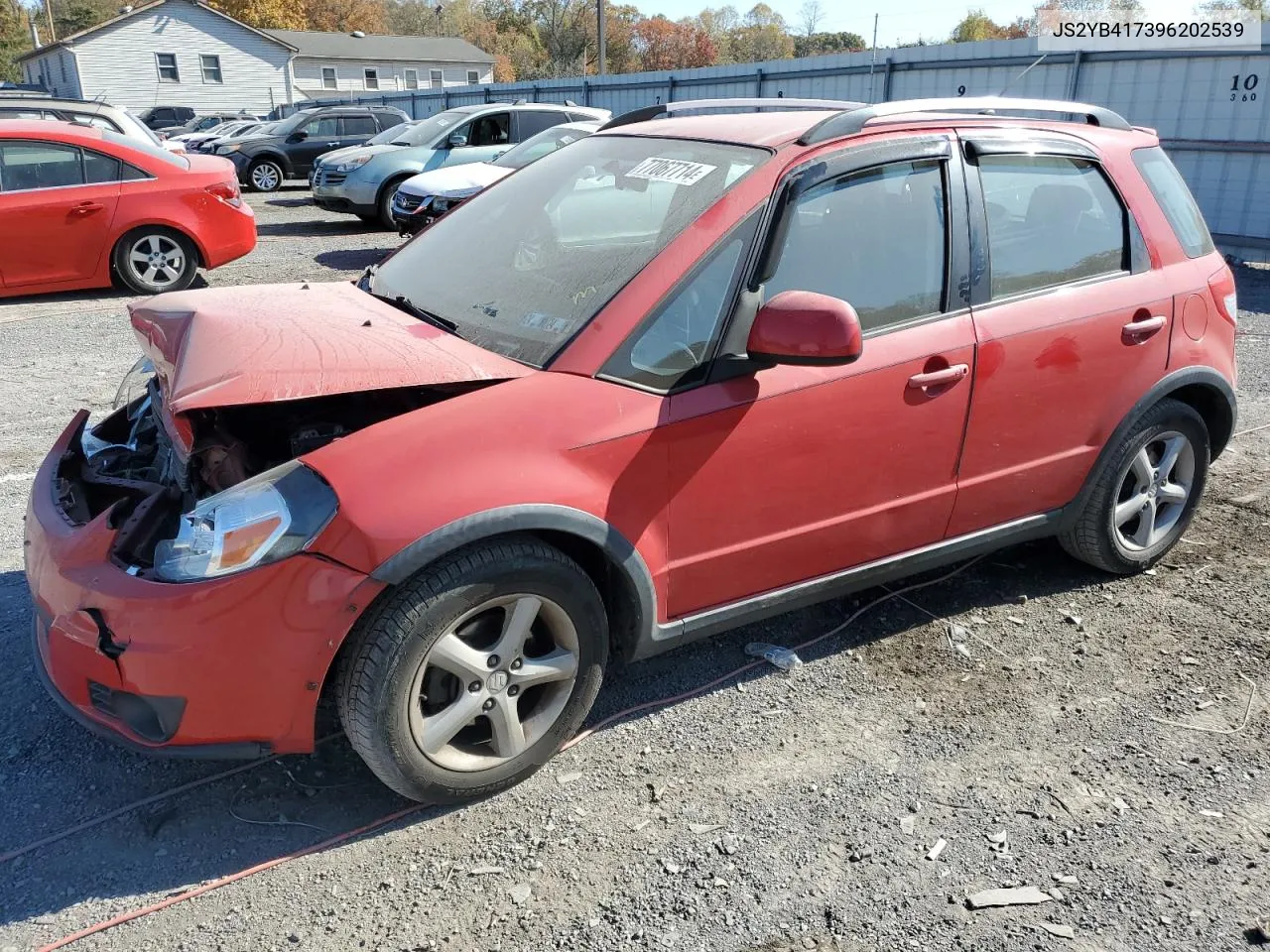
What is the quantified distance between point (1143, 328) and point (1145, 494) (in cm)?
75

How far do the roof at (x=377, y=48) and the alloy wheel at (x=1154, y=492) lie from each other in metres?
60.0

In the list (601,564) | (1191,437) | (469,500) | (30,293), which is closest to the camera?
(469,500)

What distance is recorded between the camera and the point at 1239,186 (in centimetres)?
1227

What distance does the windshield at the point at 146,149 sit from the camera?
9656 mm

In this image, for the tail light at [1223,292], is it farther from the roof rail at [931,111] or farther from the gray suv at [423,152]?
the gray suv at [423,152]

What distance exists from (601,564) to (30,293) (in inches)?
354

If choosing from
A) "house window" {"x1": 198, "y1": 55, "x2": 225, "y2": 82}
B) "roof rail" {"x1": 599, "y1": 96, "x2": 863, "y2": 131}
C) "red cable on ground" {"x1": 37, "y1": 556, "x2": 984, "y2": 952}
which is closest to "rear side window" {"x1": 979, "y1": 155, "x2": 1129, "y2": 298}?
"roof rail" {"x1": 599, "y1": 96, "x2": 863, "y2": 131}

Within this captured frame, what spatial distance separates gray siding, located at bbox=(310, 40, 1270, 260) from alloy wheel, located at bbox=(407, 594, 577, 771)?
9.98 metres

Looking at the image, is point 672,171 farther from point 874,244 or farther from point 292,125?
point 292,125

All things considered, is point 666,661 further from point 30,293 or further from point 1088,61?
point 1088,61

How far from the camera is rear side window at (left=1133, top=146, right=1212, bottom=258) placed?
394cm

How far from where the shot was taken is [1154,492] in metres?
4.14

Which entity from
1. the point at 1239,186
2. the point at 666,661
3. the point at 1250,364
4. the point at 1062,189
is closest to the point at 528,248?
the point at 666,661

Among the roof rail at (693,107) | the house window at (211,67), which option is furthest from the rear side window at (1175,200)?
the house window at (211,67)
